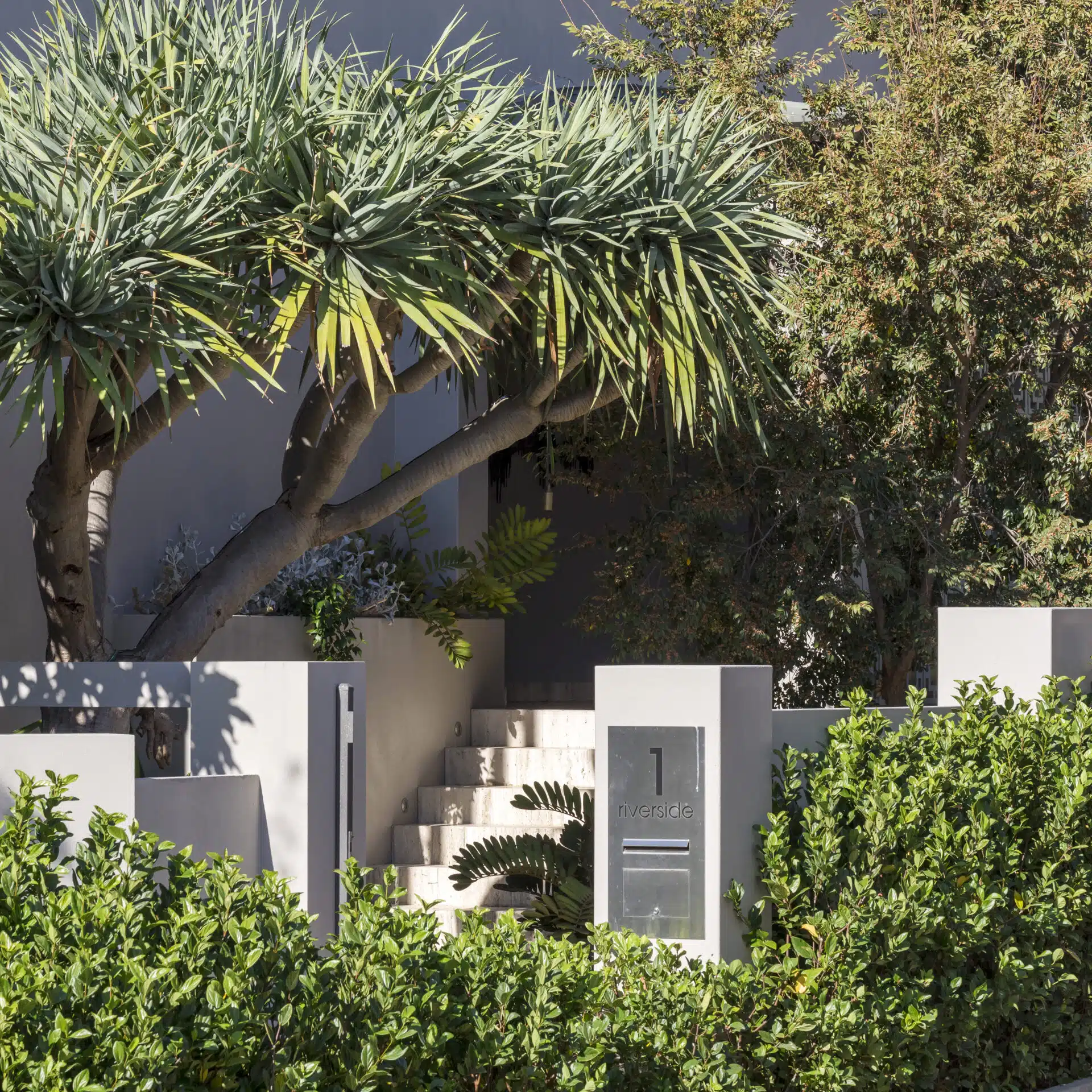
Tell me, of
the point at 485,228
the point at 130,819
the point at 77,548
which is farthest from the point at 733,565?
the point at 130,819

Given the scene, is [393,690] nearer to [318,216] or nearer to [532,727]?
[532,727]

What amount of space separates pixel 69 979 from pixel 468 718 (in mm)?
7088

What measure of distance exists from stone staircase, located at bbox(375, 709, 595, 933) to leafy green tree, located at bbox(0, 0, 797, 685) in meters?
2.50

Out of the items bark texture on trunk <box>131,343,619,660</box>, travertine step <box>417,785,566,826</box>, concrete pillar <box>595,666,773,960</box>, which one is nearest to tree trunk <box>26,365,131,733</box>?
bark texture on trunk <box>131,343,619,660</box>

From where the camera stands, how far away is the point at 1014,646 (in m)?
6.74

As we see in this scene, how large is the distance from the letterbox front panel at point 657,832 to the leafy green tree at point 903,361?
357 cm

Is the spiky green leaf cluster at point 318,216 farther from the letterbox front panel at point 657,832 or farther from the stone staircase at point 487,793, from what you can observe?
the stone staircase at point 487,793

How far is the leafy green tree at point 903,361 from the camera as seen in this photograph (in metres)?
7.93

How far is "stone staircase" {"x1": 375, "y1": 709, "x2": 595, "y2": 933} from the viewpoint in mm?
8594

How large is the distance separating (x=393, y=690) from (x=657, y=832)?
4363 mm

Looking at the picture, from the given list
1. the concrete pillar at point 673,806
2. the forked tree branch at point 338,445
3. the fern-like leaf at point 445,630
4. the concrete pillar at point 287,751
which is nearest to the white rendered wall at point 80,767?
the concrete pillar at point 287,751

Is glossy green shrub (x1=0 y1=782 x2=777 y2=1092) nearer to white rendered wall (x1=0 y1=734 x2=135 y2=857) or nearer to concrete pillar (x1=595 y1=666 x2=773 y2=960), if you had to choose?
white rendered wall (x1=0 y1=734 x2=135 y2=857)

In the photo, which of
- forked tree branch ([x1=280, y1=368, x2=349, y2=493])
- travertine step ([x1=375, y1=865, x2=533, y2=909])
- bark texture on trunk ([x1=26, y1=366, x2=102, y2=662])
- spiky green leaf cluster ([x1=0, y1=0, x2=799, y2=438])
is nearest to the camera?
spiky green leaf cluster ([x1=0, y1=0, x2=799, y2=438])

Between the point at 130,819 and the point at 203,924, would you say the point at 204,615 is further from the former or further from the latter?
the point at 203,924
